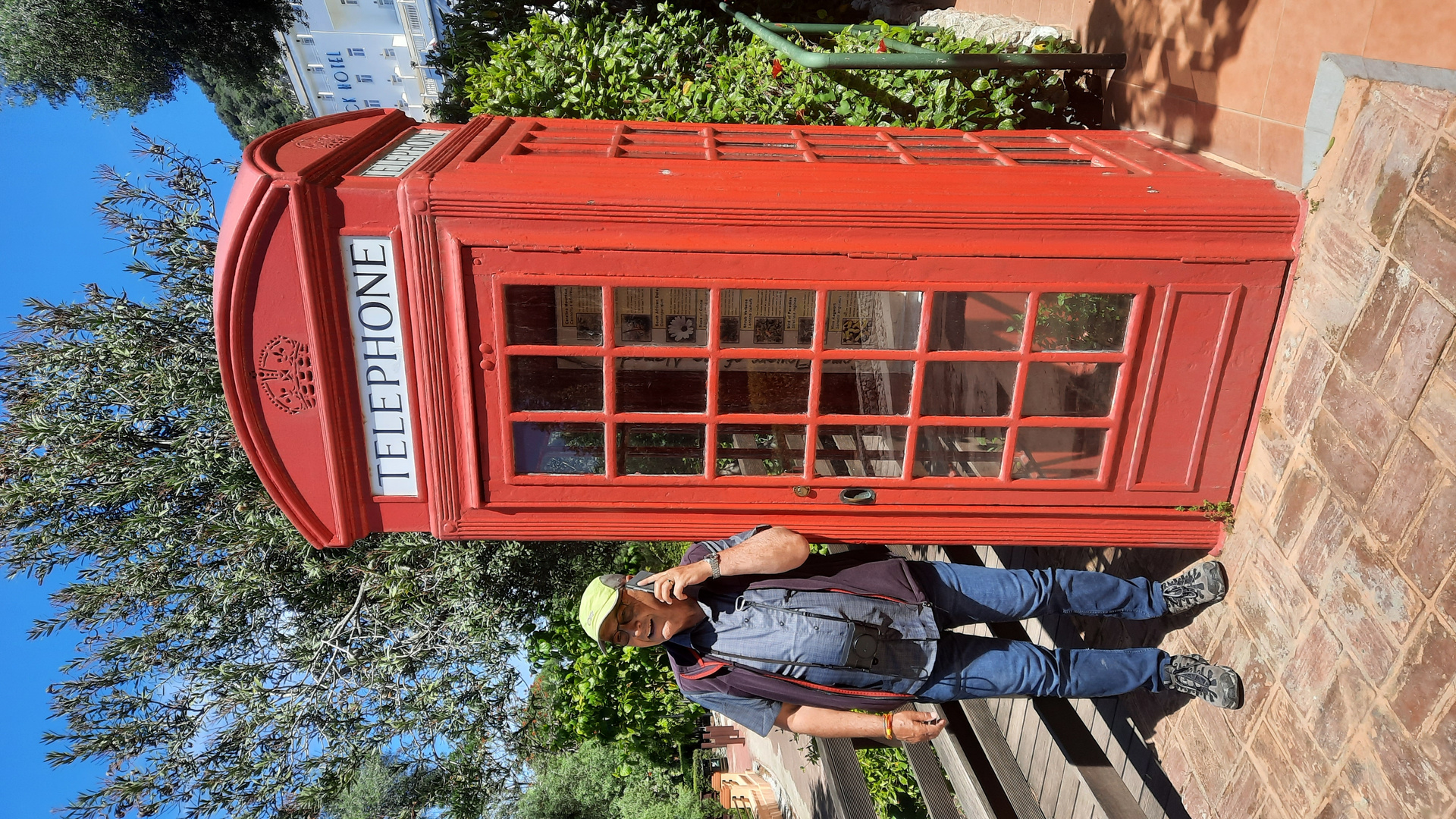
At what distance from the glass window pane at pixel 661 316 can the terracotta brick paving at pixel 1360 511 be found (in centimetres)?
248

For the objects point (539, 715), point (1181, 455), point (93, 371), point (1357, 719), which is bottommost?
point (539, 715)

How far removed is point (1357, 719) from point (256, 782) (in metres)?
8.00

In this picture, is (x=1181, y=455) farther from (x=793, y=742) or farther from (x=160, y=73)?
(x=160, y=73)

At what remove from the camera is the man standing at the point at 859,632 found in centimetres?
354

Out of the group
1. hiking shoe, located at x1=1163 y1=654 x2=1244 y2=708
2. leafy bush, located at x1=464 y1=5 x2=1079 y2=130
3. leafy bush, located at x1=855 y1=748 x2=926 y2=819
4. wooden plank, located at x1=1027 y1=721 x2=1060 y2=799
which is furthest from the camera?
leafy bush, located at x1=855 y1=748 x2=926 y2=819

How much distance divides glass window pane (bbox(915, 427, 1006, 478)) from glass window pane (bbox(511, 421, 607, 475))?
1461 millimetres

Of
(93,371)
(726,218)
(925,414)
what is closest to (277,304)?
(726,218)

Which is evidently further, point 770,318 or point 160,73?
point 160,73

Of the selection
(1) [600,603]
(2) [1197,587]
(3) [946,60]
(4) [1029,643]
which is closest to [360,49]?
(3) [946,60]

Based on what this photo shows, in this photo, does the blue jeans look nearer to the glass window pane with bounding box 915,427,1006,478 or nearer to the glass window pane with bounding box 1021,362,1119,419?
the glass window pane with bounding box 915,427,1006,478

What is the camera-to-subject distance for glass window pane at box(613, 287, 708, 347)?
3441mm

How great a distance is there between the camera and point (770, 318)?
359 cm

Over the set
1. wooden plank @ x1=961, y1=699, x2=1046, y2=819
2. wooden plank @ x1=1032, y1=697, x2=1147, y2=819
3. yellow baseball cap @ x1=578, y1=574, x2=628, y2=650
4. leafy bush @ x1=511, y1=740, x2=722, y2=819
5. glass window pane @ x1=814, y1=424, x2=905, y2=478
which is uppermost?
glass window pane @ x1=814, y1=424, x2=905, y2=478

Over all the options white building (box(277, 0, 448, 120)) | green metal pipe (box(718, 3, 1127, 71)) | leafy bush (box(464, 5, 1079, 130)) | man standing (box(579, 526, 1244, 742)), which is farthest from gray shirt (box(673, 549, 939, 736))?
white building (box(277, 0, 448, 120))
